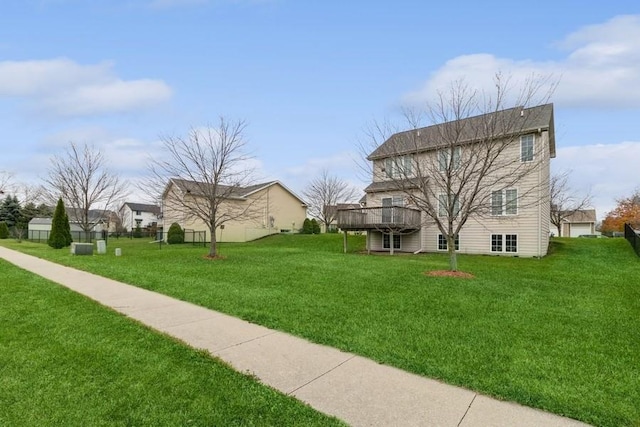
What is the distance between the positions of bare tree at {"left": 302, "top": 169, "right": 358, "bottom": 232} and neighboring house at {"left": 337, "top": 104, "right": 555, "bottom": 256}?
2778 cm

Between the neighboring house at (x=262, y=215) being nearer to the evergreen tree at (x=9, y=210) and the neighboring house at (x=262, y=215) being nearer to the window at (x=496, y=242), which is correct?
the window at (x=496, y=242)

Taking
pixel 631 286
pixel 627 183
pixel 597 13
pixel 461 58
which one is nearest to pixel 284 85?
pixel 461 58

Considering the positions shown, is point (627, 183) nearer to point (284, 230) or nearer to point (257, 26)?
point (284, 230)

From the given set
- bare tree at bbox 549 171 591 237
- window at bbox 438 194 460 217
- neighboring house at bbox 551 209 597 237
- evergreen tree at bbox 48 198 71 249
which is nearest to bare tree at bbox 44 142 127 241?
evergreen tree at bbox 48 198 71 249

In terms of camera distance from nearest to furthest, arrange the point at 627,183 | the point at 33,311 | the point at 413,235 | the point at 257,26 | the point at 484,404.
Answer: the point at 484,404
the point at 33,311
the point at 257,26
the point at 413,235
the point at 627,183

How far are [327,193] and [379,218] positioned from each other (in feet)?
100

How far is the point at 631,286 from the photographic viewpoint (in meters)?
9.12

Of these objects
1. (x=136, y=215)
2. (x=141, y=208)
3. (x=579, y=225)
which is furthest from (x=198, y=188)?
(x=579, y=225)

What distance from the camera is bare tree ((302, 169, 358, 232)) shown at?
160ft

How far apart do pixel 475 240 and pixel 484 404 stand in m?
17.1

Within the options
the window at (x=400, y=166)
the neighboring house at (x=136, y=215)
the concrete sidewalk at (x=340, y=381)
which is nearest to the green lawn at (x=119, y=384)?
the concrete sidewalk at (x=340, y=381)

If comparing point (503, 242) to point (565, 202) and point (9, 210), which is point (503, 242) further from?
point (9, 210)

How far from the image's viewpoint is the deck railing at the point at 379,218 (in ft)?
61.0

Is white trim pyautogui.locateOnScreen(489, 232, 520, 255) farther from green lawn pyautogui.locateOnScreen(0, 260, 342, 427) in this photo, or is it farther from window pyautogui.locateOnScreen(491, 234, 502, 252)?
green lawn pyautogui.locateOnScreen(0, 260, 342, 427)
